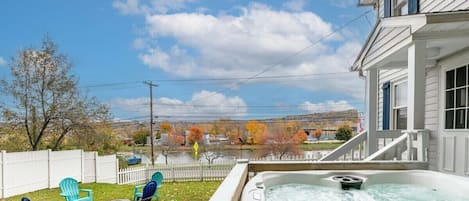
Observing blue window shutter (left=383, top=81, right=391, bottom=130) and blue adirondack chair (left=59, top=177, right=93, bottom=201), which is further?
blue window shutter (left=383, top=81, right=391, bottom=130)

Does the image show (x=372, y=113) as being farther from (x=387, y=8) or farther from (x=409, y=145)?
(x=387, y=8)

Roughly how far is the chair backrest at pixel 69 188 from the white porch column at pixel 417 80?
224 inches

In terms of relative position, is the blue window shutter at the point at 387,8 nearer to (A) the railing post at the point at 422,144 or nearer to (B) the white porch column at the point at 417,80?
(B) the white porch column at the point at 417,80

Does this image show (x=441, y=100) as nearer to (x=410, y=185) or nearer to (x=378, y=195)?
(x=410, y=185)

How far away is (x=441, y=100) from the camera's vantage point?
560 centimetres

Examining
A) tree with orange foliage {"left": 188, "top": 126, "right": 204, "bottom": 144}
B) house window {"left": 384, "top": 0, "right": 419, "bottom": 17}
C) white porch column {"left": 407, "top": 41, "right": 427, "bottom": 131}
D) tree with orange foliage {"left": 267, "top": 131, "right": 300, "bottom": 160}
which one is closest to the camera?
white porch column {"left": 407, "top": 41, "right": 427, "bottom": 131}

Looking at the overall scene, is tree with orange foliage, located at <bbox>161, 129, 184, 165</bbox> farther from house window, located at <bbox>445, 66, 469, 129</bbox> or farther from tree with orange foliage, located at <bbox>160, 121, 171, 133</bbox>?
house window, located at <bbox>445, 66, 469, 129</bbox>

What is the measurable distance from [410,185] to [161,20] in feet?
53.9

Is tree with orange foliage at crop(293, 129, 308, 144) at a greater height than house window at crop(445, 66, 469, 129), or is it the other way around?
house window at crop(445, 66, 469, 129)

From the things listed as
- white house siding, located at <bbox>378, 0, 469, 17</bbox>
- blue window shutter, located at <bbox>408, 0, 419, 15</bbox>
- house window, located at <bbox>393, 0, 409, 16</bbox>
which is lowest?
white house siding, located at <bbox>378, 0, 469, 17</bbox>

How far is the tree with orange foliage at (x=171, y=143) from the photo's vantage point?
15.3m

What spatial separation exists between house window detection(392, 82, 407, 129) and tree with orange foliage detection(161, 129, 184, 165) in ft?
30.7

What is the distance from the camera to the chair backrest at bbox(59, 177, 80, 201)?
6.42m

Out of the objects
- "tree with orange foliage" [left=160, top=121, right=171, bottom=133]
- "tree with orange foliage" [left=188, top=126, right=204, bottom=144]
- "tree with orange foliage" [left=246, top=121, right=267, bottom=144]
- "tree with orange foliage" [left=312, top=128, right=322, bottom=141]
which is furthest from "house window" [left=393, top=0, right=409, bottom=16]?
"tree with orange foliage" [left=160, top=121, right=171, bottom=133]
